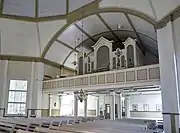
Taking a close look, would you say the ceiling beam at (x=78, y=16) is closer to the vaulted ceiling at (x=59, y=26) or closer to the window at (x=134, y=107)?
the vaulted ceiling at (x=59, y=26)

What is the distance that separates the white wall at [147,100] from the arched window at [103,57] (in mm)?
5744

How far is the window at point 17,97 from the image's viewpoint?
13.5m

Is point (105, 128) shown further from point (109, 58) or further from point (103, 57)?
point (103, 57)

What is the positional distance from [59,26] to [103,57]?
10.6ft

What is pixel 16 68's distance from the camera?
13.9 metres

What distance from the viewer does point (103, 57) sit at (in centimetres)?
1308

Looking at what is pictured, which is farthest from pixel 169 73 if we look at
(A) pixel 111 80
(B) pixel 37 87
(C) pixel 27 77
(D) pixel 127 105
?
(D) pixel 127 105

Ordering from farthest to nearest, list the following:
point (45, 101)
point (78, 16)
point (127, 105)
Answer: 1. point (127, 105)
2. point (45, 101)
3. point (78, 16)

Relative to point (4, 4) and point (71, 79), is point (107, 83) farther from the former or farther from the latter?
point (4, 4)

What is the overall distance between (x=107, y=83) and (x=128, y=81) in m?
1.22

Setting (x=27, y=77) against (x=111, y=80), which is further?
(x=27, y=77)

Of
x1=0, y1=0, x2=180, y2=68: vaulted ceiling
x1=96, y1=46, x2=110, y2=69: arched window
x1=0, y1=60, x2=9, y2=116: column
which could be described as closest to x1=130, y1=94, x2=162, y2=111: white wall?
x1=0, y1=0, x2=180, y2=68: vaulted ceiling


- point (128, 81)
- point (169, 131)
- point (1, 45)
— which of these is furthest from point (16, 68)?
point (169, 131)

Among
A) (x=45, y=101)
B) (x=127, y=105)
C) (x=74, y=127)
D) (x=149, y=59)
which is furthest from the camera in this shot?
(x=127, y=105)
